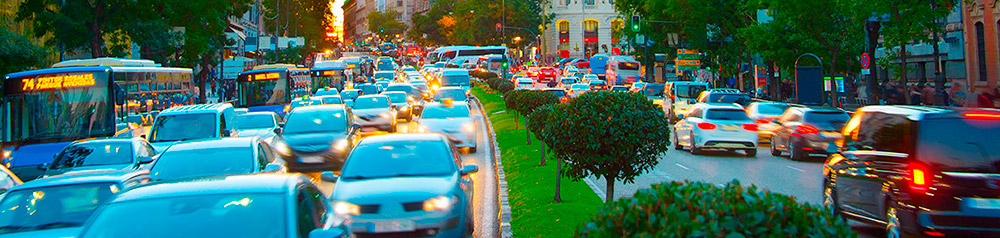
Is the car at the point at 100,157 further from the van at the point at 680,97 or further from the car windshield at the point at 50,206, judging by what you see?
the van at the point at 680,97

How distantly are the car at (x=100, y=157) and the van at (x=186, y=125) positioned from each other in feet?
13.1

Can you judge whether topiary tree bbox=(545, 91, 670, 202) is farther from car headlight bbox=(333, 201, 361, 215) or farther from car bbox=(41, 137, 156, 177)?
car bbox=(41, 137, 156, 177)

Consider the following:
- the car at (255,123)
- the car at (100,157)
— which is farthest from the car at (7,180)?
the car at (255,123)

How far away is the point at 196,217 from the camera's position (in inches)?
258

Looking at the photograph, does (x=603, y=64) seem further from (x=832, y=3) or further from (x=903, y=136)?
(x=903, y=136)

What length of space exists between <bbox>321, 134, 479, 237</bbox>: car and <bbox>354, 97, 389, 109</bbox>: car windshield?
17.7 m

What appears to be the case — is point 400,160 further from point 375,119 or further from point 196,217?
point 375,119

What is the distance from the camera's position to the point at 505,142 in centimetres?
2642

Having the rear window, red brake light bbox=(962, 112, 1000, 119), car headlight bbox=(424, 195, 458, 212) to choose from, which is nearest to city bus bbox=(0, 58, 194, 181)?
car headlight bbox=(424, 195, 458, 212)

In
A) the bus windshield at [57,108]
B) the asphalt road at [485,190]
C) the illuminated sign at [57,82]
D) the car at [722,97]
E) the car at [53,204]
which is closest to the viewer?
the car at [53,204]

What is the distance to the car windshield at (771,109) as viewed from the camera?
88.2 ft

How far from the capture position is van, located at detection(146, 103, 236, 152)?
20.9m

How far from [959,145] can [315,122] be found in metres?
14.9

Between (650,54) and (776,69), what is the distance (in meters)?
24.1
